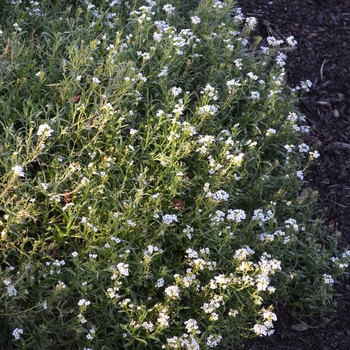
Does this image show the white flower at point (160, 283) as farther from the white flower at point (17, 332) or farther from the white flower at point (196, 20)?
the white flower at point (196, 20)

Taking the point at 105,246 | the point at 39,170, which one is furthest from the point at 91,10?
the point at 105,246

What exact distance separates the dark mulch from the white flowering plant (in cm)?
17

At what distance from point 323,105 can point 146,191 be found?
258cm

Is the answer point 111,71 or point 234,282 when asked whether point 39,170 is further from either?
point 234,282

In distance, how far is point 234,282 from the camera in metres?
3.84

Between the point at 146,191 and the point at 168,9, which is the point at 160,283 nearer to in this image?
the point at 146,191

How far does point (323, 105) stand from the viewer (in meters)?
6.08

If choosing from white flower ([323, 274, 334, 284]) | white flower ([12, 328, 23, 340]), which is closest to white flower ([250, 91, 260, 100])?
white flower ([323, 274, 334, 284])

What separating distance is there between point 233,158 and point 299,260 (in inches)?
37.3

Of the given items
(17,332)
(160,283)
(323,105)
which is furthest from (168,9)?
(17,332)

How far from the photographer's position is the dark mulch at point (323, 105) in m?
4.46

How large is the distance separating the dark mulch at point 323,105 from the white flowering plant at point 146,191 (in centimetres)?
17

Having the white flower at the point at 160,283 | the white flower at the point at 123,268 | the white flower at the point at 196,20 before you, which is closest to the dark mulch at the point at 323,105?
the white flower at the point at 160,283

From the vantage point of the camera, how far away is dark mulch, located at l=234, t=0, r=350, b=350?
4457mm
